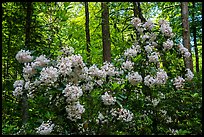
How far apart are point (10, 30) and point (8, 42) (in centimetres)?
17

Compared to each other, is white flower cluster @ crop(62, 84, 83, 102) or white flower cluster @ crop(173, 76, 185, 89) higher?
white flower cluster @ crop(173, 76, 185, 89)

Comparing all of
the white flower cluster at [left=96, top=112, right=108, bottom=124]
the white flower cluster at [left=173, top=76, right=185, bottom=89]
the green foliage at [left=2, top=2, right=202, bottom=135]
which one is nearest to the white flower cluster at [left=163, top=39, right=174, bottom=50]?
the green foliage at [left=2, top=2, right=202, bottom=135]

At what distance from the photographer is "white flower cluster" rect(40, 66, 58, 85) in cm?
274

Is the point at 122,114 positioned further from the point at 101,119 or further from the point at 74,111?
the point at 74,111

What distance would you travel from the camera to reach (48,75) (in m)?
2.74

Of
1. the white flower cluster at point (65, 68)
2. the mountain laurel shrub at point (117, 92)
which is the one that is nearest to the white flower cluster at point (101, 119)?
the mountain laurel shrub at point (117, 92)

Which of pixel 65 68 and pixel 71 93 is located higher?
pixel 65 68

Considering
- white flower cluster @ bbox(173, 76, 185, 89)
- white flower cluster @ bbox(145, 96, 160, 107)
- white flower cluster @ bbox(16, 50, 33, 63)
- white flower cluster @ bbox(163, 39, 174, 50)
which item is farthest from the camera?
white flower cluster @ bbox(163, 39, 174, 50)

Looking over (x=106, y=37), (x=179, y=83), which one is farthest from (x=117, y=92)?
(x=106, y=37)

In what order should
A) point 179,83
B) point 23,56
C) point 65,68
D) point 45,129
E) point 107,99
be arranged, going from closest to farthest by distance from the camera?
1. point 45,129
2. point 65,68
3. point 107,99
4. point 23,56
5. point 179,83

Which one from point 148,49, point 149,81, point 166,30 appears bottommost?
point 149,81

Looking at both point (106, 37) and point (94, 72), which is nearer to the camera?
point (94, 72)

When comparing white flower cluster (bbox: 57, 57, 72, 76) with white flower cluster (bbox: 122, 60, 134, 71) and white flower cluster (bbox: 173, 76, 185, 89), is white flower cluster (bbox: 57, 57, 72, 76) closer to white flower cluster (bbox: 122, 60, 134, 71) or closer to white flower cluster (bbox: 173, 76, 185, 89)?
white flower cluster (bbox: 122, 60, 134, 71)

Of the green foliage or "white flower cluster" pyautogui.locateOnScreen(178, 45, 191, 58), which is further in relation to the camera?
"white flower cluster" pyautogui.locateOnScreen(178, 45, 191, 58)
